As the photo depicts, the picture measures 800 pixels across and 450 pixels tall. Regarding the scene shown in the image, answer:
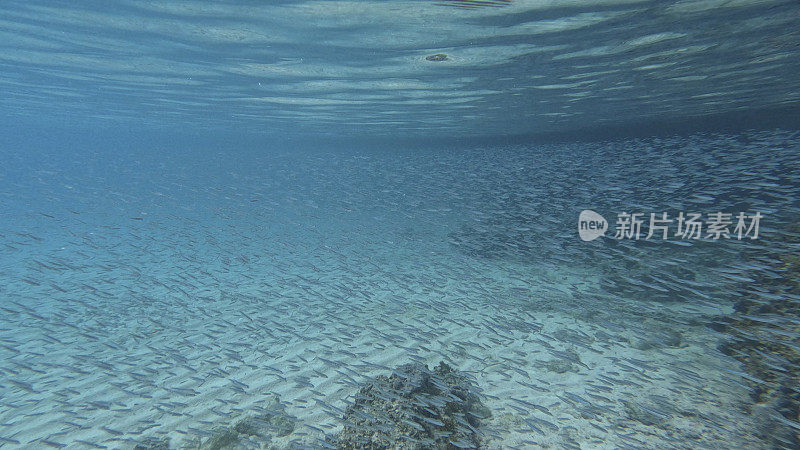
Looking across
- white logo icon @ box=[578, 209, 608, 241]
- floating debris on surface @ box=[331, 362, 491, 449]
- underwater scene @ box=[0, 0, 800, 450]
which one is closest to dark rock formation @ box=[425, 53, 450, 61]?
underwater scene @ box=[0, 0, 800, 450]

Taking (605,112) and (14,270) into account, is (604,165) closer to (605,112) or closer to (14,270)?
(605,112)

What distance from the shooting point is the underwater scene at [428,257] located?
5863mm

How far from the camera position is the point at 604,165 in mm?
24125

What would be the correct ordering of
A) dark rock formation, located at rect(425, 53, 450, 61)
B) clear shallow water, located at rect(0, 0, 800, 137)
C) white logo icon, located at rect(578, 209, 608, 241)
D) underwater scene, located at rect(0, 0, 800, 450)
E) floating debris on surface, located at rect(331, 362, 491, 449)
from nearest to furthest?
floating debris on surface, located at rect(331, 362, 491, 449)
underwater scene, located at rect(0, 0, 800, 450)
clear shallow water, located at rect(0, 0, 800, 137)
white logo icon, located at rect(578, 209, 608, 241)
dark rock formation, located at rect(425, 53, 450, 61)

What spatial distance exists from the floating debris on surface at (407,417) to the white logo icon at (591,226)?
11564 mm

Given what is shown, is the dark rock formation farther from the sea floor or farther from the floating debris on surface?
the floating debris on surface

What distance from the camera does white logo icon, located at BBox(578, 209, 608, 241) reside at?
1445cm

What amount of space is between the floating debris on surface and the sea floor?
1.13 feet

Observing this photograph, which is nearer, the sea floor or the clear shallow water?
the sea floor

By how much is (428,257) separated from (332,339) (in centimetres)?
670

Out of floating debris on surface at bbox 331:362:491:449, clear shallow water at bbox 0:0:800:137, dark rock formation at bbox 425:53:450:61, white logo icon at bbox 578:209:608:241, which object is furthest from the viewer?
dark rock formation at bbox 425:53:450:61

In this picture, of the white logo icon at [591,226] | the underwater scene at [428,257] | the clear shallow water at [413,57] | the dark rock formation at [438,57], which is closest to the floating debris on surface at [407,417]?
the underwater scene at [428,257]

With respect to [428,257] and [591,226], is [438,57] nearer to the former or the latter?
[428,257]

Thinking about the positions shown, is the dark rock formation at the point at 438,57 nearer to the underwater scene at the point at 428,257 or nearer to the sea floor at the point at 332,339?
the underwater scene at the point at 428,257
